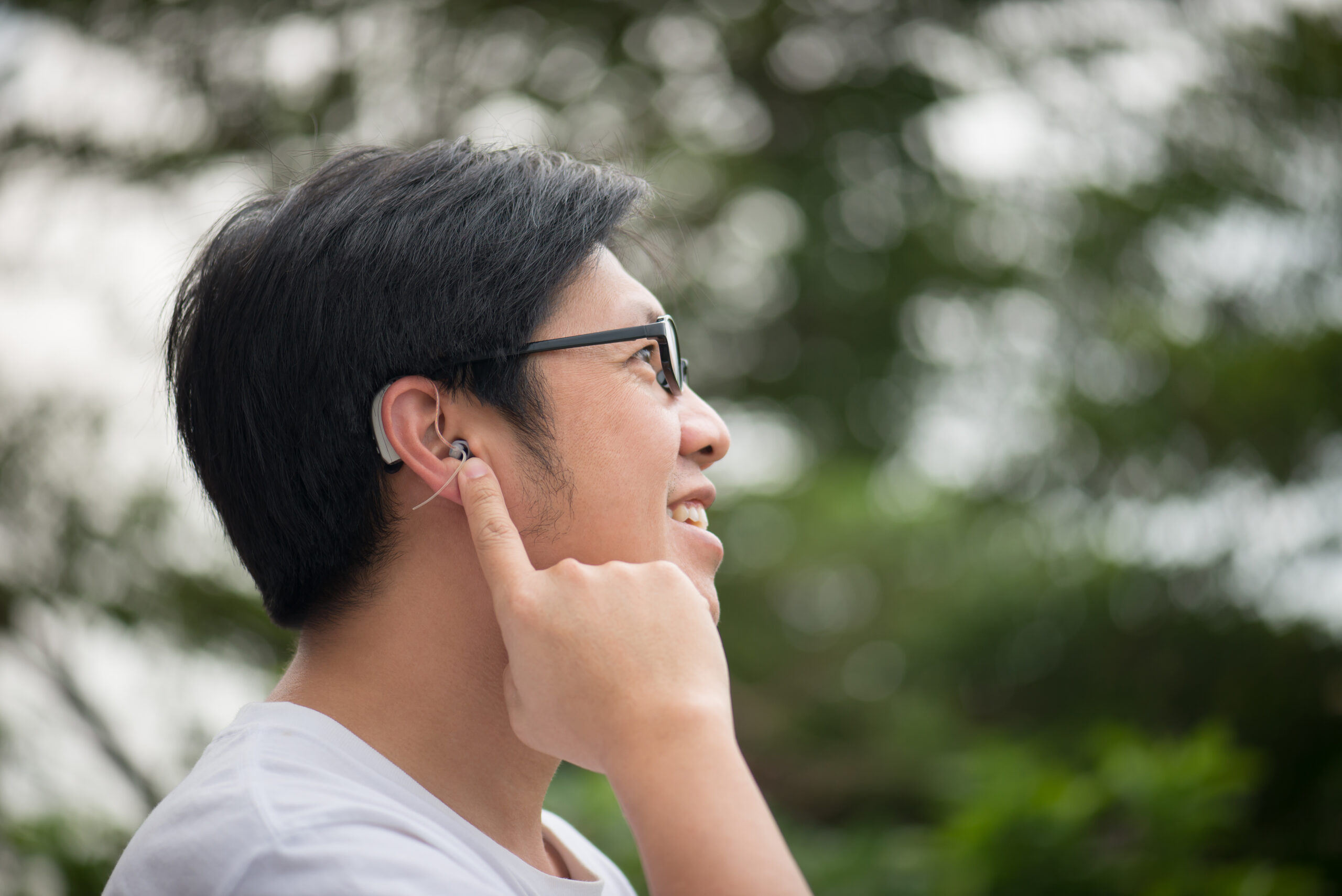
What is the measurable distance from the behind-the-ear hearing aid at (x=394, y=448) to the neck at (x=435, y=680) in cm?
9

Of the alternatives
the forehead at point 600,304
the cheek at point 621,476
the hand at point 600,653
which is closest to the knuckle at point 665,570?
the hand at point 600,653

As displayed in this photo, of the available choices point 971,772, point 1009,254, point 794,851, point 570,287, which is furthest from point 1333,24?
point 570,287

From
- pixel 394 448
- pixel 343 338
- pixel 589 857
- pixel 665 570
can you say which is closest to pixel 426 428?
pixel 394 448

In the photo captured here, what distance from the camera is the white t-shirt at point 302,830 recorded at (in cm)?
113

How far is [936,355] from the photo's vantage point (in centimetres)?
620

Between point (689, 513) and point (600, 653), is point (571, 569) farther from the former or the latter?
point (689, 513)

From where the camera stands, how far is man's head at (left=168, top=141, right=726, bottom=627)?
1.52 metres

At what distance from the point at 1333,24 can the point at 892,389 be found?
2.95m

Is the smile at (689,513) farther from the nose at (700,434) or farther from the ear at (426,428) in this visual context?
the ear at (426,428)

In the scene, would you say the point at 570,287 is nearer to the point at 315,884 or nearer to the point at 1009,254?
the point at 315,884

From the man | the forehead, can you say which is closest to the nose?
the man

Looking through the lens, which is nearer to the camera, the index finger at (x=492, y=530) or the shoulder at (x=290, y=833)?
the shoulder at (x=290, y=833)

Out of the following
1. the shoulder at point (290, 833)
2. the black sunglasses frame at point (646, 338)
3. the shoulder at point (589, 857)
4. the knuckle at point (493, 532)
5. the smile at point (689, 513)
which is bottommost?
the shoulder at point (589, 857)

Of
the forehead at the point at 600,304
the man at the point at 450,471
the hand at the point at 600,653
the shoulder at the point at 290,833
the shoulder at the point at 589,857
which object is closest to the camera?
the shoulder at the point at 290,833
